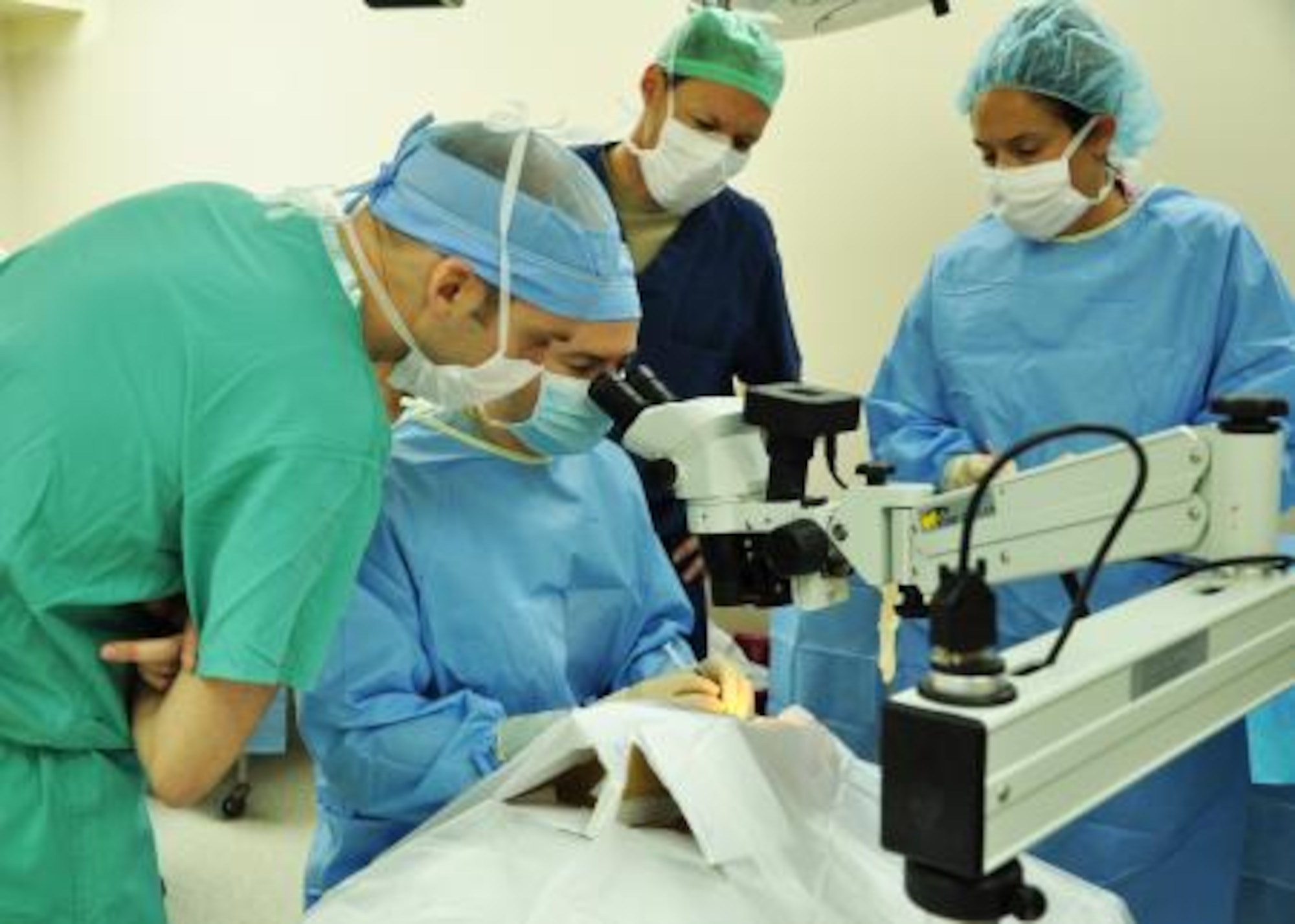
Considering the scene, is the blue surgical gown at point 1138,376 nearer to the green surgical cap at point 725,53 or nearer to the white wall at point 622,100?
the green surgical cap at point 725,53

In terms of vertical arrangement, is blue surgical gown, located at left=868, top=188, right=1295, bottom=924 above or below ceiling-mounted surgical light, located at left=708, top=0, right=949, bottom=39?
below

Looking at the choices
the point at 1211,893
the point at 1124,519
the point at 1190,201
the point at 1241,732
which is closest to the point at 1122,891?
the point at 1211,893

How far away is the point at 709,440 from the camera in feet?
3.42

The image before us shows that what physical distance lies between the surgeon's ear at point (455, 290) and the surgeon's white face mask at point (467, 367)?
0.07 ft

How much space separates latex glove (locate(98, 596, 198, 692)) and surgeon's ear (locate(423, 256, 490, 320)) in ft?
1.08

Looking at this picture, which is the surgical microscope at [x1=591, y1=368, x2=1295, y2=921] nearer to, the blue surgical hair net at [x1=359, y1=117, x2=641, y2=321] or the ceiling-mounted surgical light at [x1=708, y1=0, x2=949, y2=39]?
the blue surgical hair net at [x1=359, y1=117, x2=641, y2=321]

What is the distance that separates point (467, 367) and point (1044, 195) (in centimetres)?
88

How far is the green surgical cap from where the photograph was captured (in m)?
1.90

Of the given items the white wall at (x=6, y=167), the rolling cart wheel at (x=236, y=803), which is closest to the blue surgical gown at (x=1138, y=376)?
the rolling cart wheel at (x=236, y=803)

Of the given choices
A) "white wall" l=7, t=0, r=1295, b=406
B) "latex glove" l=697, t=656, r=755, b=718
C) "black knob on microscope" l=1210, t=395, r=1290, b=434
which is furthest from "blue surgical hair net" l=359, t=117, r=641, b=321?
"white wall" l=7, t=0, r=1295, b=406

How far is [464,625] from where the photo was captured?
4.26 ft

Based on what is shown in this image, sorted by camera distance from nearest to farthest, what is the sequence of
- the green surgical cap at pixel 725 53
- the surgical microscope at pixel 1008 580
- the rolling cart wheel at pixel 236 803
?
the surgical microscope at pixel 1008 580
the green surgical cap at pixel 725 53
the rolling cart wheel at pixel 236 803

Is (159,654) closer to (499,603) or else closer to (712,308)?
(499,603)

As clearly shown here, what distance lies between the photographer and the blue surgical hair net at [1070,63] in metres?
1.65
